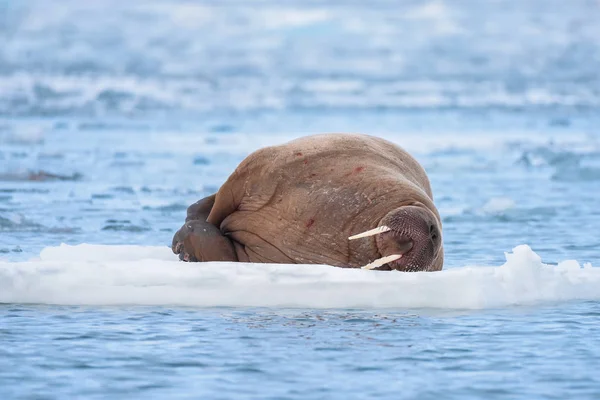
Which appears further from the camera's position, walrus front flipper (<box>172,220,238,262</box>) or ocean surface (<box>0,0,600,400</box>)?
walrus front flipper (<box>172,220,238,262</box>)

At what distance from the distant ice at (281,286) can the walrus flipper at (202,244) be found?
66 centimetres

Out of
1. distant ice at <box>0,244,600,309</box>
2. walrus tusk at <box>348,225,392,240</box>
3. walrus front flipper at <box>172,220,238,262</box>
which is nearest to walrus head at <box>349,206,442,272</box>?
walrus tusk at <box>348,225,392,240</box>

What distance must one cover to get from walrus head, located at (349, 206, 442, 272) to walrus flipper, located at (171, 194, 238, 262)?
3.90ft

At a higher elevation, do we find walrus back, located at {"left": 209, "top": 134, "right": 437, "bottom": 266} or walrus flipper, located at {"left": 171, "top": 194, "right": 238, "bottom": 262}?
walrus back, located at {"left": 209, "top": 134, "right": 437, "bottom": 266}

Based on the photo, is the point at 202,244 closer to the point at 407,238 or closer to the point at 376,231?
the point at 376,231

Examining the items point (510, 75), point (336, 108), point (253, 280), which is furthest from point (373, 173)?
point (510, 75)

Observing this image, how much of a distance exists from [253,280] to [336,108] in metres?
36.8

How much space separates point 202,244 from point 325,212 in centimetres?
98

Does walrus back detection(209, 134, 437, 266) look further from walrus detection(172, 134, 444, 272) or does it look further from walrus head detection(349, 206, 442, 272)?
walrus head detection(349, 206, 442, 272)

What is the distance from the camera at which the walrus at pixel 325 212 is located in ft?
25.3

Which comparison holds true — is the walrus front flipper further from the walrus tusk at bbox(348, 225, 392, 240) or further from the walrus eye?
the walrus eye

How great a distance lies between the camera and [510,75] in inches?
2088

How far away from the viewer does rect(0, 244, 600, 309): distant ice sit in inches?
293

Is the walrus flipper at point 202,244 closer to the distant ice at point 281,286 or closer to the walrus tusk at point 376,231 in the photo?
the distant ice at point 281,286
